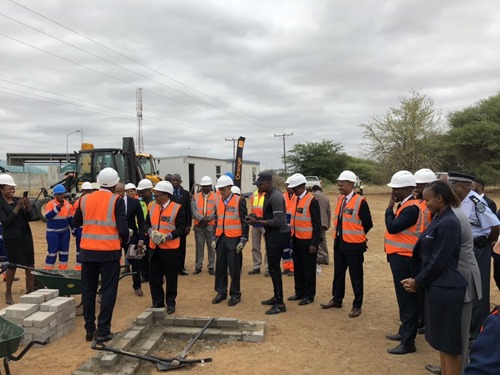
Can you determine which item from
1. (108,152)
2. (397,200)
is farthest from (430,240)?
(108,152)

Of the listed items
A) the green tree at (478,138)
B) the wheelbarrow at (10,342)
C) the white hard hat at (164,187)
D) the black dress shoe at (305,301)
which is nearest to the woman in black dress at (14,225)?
the white hard hat at (164,187)

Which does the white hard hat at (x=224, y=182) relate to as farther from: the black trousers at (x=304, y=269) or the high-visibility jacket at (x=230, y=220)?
the black trousers at (x=304, y=269)

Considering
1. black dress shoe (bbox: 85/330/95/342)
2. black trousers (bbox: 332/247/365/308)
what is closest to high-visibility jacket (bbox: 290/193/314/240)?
black trousers (bbox: 332/247/365/308)

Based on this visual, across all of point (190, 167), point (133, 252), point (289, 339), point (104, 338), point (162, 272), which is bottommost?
point (289, 339)

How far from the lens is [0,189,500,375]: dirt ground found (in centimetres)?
418

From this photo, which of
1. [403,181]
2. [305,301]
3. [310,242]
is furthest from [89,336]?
[403,181]

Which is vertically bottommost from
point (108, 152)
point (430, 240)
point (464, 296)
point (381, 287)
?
point (381, 287)

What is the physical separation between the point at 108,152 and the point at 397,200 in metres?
11.8

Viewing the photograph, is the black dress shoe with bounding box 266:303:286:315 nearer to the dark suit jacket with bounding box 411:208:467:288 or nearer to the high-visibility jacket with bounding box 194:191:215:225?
the high-visibility jacket with bounding box 194:191:215:225

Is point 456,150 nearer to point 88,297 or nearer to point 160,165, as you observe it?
point 160,165

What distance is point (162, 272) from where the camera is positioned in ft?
19.2

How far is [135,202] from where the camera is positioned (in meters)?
6.70

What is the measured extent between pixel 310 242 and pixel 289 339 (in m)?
1.64

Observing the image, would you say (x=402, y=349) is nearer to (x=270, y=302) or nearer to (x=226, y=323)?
(x=226, y=323)
